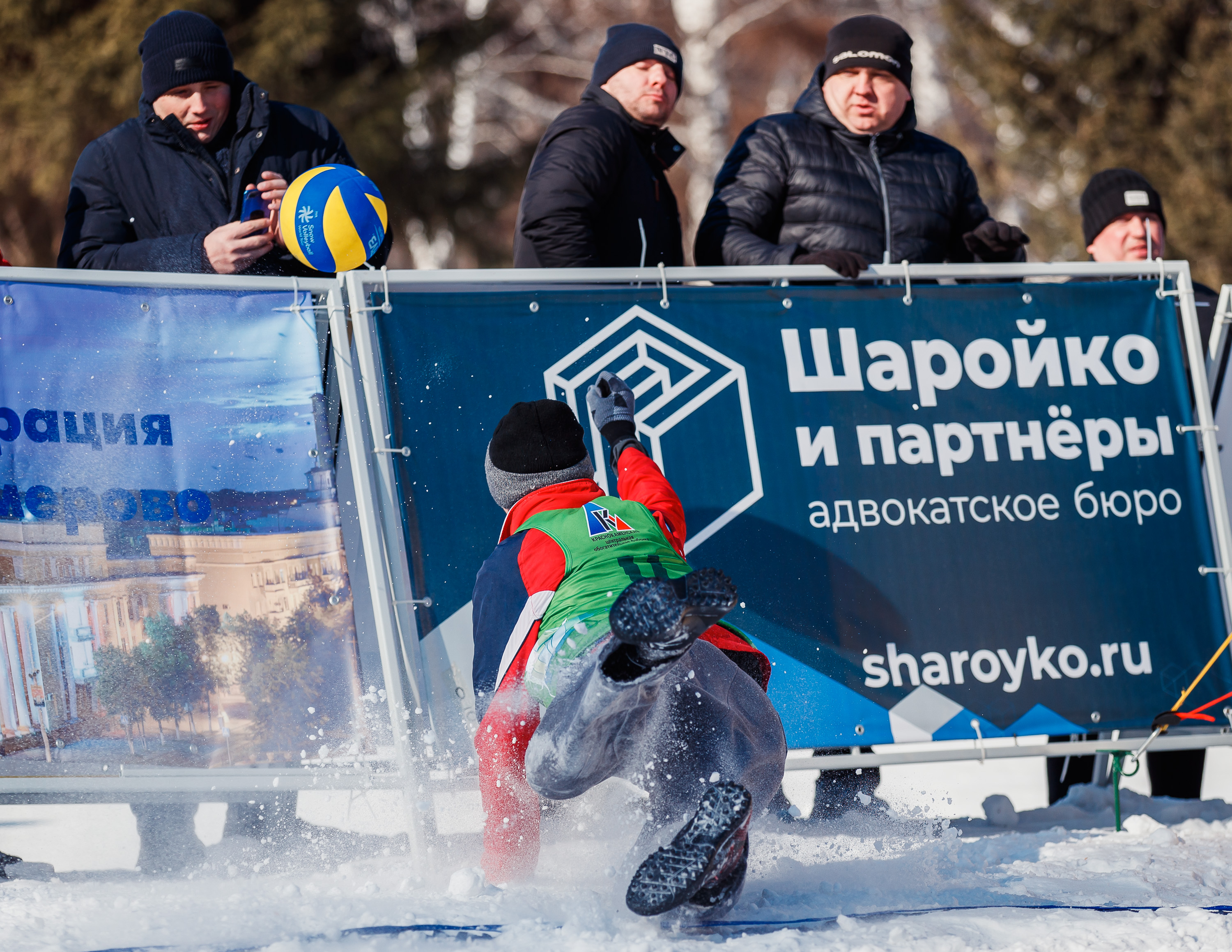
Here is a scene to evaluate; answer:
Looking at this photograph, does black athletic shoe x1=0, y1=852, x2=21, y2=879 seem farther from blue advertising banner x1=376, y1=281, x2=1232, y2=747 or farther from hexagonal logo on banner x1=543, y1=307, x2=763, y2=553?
hexagonal logo on banner x1=543, y1=307, x2=763, y2=553

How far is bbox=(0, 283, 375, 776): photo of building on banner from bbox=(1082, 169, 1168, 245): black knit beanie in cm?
353

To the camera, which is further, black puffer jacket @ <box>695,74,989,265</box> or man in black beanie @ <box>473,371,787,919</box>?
black puffer jacket @ <box>695,74,989,265</box>

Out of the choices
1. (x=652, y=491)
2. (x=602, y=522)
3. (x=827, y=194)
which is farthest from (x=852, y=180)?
(x=602, y=522)

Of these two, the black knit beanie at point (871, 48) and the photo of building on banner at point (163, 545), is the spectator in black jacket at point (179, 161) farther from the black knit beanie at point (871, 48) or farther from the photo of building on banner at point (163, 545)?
the black knit beanie at point (871, 48)

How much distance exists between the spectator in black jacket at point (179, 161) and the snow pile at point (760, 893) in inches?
81.2

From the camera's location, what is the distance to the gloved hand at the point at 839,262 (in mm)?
4621

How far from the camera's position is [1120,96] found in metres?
14.1

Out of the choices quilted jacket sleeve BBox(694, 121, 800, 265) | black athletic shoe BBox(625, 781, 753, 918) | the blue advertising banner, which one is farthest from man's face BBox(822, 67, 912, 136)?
black athletic shoe BBox(625, 781, 753, 918)

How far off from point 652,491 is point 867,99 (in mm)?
2085

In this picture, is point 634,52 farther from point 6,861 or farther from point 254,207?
point 6,861

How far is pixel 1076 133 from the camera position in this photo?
47.1 feet

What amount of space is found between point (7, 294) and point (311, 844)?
1.90 metres

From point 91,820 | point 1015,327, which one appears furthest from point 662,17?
point 91,820

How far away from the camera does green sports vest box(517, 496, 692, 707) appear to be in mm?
3314
